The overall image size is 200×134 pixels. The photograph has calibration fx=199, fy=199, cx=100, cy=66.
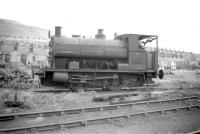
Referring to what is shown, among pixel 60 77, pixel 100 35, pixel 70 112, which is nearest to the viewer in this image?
pixel 70 112

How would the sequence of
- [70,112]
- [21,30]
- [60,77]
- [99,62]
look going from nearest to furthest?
[70,112] → [60,77] → [99,62] → [21,30]

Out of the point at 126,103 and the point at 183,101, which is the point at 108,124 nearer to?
the point at 126,103

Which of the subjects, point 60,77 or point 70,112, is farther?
point 60,77

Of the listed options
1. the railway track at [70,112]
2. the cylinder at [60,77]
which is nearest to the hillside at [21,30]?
the cylinder at [60,77]

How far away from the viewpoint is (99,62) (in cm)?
1381

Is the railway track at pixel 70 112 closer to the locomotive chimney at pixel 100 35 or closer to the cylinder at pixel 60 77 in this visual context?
the cylinder at pixel 60 77

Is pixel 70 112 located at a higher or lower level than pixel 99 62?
lower

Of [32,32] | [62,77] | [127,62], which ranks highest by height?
[32,32]

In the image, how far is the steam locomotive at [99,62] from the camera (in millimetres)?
12531

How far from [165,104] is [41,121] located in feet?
20.7

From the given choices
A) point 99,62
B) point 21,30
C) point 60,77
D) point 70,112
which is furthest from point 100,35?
point 21,30

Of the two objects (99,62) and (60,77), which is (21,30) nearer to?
(99,62)

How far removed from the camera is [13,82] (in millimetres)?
13906

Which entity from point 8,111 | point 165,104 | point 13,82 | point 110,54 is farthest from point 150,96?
point 13,82
